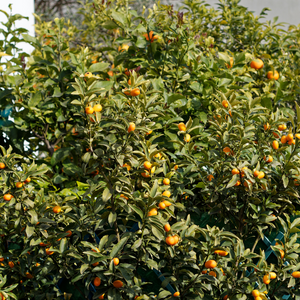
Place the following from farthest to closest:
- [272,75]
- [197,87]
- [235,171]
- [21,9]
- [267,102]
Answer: [21,9]
[272,75]
[267,102]
[197,87]
[235,171]

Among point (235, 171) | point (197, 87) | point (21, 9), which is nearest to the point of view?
point (235, 171)

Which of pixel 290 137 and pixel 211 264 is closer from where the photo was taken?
pixel 211 264

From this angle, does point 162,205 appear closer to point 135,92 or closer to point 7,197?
point 135,92

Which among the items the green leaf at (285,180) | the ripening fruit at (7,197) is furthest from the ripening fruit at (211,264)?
the ripening fruit at (7,197)

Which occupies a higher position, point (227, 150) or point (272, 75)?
point (272, 75)

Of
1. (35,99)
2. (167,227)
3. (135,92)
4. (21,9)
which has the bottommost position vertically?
(167,227)

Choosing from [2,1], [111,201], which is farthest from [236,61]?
[2,1]

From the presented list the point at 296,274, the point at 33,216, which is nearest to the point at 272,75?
the point at 296,274

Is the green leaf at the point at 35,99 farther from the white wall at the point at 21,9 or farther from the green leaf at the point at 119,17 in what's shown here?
the white wall at the point at 21,9

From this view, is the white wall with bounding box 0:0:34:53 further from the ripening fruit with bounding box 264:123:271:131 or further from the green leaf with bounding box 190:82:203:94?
the ripening fruit with bounding box 264:123:271:131

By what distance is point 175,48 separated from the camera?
1.97 metres

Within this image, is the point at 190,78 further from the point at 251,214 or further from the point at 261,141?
the point at 251,214

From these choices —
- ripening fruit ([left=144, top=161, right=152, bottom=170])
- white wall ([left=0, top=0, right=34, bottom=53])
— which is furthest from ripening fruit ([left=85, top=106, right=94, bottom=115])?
white wall ([left=0, top=0, right=34, bottom=53])

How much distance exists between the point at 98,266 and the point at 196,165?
628 millimetres
